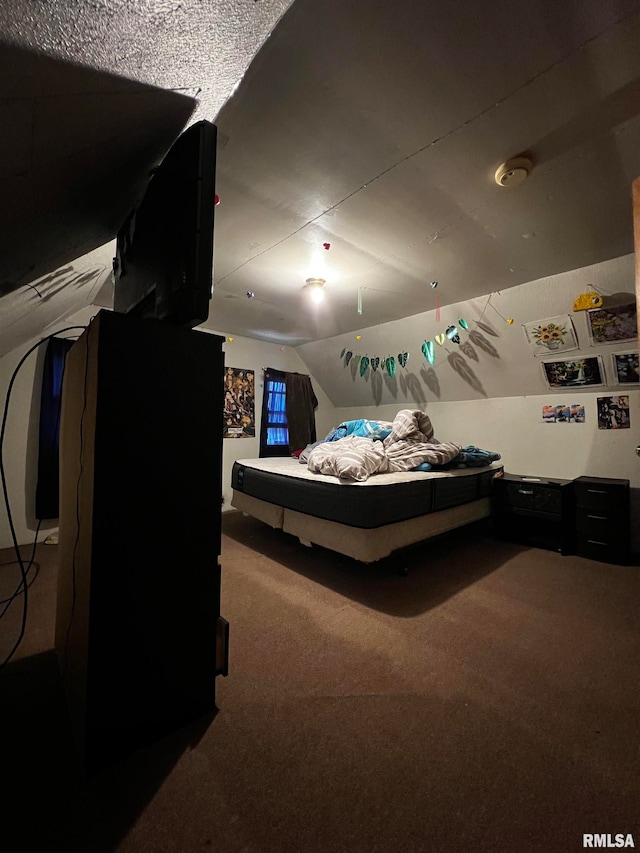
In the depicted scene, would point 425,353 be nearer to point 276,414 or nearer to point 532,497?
point 532,497

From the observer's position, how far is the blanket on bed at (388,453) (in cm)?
236

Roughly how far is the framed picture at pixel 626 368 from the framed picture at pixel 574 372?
101 millimetres

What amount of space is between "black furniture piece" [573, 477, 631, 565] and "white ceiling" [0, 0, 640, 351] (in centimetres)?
174

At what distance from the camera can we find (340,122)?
135 cm

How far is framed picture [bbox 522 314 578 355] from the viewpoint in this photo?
288 cm

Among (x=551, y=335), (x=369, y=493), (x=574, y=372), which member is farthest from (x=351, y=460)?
(x=574, y=372)

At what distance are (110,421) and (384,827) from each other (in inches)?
50.5

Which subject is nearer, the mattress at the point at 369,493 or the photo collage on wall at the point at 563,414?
the mattress at the point at 369,493

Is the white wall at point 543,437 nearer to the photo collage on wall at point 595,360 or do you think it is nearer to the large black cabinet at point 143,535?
the photo collage on wall at point 595,360

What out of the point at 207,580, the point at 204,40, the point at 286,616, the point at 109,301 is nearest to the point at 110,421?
the point at 207,580

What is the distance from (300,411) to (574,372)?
3389mm

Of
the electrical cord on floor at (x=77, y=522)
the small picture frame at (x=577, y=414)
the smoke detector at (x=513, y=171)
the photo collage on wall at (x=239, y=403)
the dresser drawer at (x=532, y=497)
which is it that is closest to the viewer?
the electrical cord on floor at (x=77, y=522)

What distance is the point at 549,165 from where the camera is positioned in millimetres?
1563

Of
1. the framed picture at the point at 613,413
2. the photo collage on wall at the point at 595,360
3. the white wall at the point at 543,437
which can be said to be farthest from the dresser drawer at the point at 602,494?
the photo collage on wall at the point at 595,360
